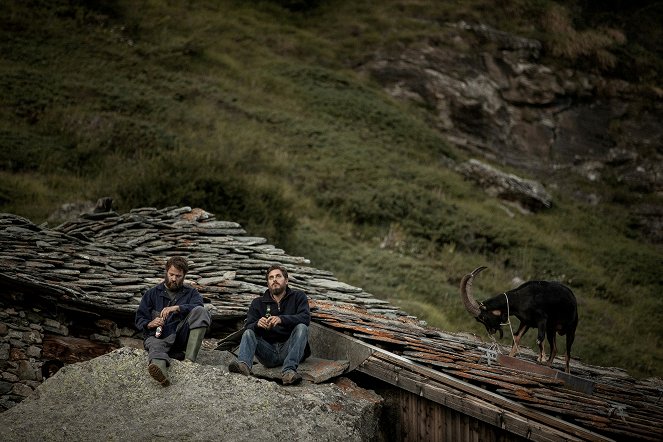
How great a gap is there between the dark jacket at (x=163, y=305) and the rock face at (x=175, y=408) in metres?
0.35

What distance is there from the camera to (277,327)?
6766mm

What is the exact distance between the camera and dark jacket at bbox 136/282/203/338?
639 cm

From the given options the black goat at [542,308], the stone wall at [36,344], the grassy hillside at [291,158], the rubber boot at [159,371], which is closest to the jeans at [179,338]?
the rubber boot at [159,371]

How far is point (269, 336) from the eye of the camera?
6.87 meters

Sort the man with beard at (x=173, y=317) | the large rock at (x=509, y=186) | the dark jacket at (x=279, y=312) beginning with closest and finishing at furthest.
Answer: the man with beard at (x=173, y=317), the dark jacket at (x=279, y=312), the large rock at (x=509, y=186)

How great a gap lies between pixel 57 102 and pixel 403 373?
19253mm

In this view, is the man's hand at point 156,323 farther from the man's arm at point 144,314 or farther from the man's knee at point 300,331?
the man's knee at point 300,331

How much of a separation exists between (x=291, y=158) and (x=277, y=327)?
1697 cm

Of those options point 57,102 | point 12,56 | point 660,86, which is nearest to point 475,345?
point 57,102

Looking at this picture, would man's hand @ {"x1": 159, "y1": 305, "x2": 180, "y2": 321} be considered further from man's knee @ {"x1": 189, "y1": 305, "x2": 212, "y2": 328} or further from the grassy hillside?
the grassy hillside

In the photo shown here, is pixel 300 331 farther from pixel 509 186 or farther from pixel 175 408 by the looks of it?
pixel 509 186

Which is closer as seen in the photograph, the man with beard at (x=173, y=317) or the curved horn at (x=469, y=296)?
the man with beard at (x=173, y=317)

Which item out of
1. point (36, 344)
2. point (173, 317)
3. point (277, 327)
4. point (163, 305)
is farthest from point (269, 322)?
point (36, 344)

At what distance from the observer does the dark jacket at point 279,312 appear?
676cm
